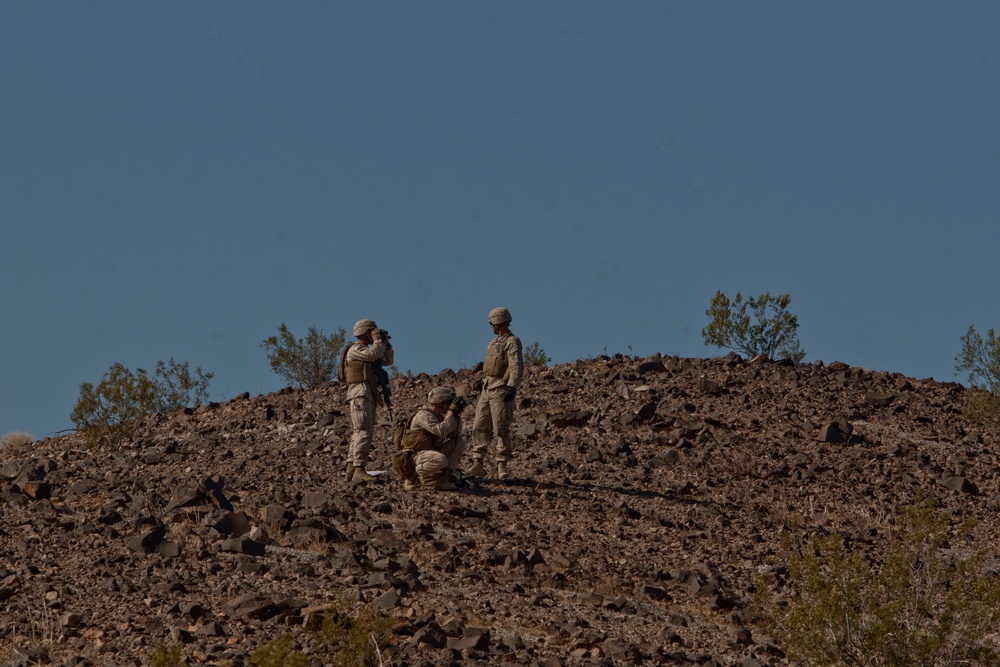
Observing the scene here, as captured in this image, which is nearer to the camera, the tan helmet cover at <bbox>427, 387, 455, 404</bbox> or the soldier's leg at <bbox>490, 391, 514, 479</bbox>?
the tan helmet cover at <bbox>427, 387, 455, 404</bbox>

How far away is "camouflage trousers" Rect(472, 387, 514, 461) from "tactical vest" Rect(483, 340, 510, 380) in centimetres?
19

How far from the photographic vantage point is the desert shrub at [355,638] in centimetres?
909

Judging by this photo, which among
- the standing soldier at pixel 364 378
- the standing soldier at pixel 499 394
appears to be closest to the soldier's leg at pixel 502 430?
the standing soldier at pixel 499 394

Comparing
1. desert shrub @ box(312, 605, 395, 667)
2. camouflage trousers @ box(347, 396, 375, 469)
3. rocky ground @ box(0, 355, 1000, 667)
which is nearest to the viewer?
desert shrub @ box(312, 605, 395, 667)

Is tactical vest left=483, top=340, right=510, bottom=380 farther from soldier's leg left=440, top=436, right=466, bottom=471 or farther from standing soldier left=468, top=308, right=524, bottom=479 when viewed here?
soldier's leg left=440, top=436, right=466, bottom=471

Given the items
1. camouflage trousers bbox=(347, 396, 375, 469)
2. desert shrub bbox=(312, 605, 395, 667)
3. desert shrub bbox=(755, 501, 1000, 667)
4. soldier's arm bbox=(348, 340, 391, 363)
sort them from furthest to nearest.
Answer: camouflage trousers bbox=(347, 396, 375, 469), soldier's arm bbox=(348, 340, 391, 363), desert shrub bbox=(755, 501, 1000, 667), desert shrub bbox=(312, 605, 395, 667)

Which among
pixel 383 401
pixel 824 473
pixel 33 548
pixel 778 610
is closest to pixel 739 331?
pixel 824 473

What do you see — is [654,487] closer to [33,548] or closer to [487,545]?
[487,545]

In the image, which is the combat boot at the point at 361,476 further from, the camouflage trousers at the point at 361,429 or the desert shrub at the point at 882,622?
the desert shrub at the point at 882,622

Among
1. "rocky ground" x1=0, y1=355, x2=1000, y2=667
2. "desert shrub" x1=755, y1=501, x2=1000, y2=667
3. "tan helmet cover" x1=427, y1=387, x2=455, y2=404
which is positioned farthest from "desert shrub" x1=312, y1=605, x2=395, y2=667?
"tan helmet cover" x1=427, y1=387, x2=455, y2=404

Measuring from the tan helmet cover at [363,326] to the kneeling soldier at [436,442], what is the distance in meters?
1.10

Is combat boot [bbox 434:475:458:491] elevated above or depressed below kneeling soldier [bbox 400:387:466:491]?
below

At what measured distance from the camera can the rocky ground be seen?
10.5 meters

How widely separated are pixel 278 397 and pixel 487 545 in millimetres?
10458
